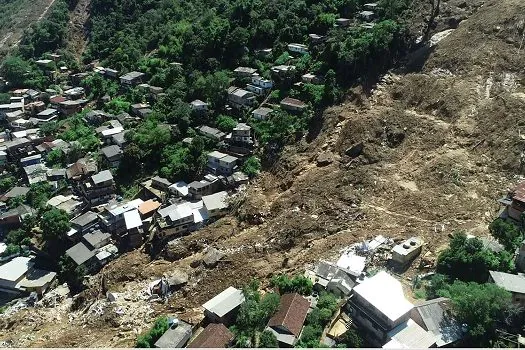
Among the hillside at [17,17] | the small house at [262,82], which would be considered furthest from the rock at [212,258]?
the hillside at [17,17]

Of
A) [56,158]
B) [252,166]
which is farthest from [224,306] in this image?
[56,158]

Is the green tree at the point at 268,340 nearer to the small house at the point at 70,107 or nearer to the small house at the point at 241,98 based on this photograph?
the small house at the point at 241,98

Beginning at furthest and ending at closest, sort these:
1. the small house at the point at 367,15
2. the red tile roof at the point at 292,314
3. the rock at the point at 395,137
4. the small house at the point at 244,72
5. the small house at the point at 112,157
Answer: the small house at the point at 367,15, the small house at the point at 244,72, the small house at the point at 112,157, the rock at the point at 395,137, the red tile roof at the point at 292,314

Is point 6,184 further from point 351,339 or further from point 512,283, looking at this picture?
point 512,283

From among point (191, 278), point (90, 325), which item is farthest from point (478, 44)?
point (90, 325)

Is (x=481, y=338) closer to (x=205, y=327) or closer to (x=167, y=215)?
(x=205, y=327)
